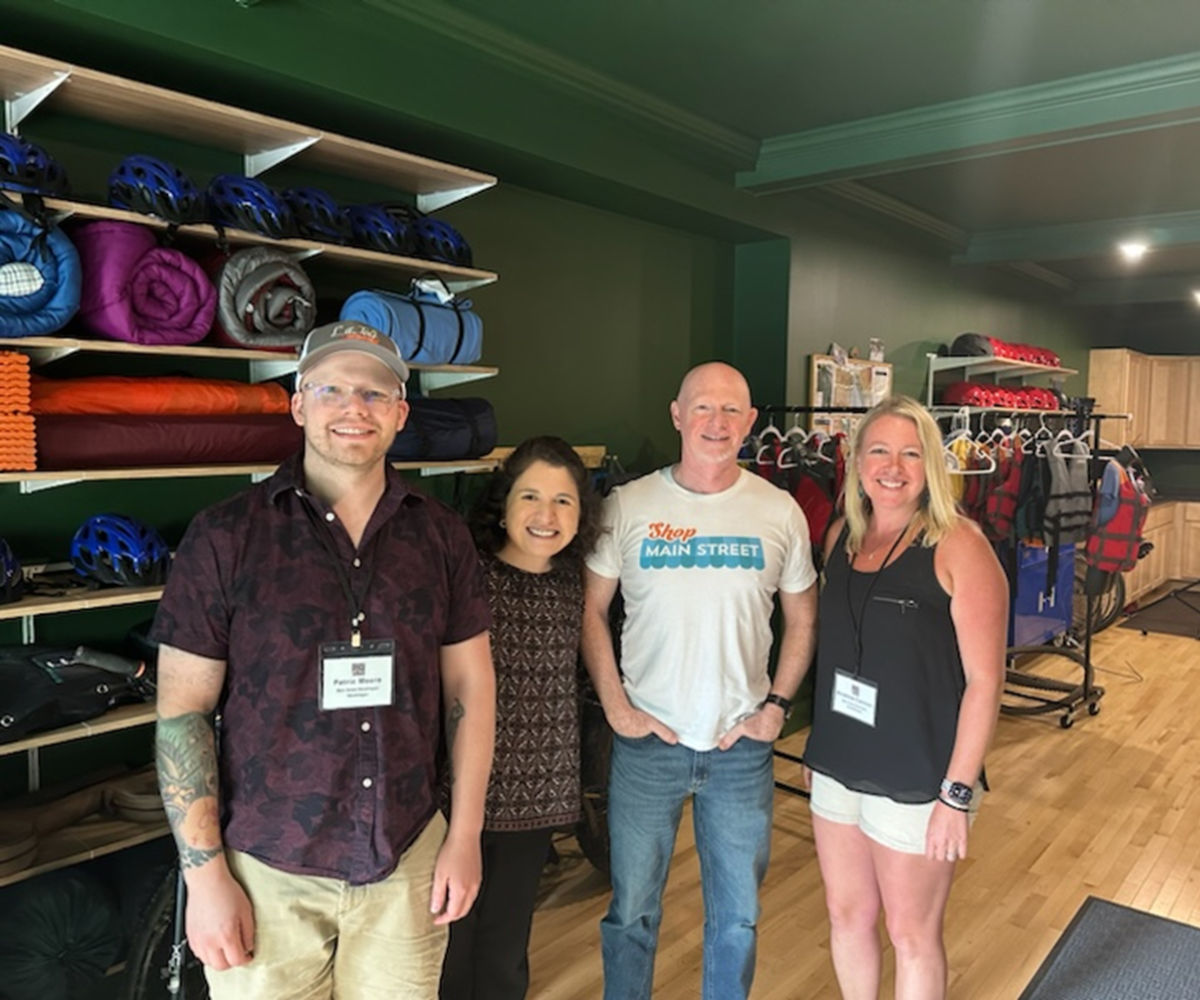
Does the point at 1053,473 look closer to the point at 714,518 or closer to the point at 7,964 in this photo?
the point at 714,518

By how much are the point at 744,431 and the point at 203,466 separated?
4.24 feet

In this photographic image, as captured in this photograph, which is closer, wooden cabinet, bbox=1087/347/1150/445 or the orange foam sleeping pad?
the orange foam sleeping pad

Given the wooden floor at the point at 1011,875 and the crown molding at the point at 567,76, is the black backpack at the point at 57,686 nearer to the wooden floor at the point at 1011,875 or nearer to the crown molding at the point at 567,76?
the wooden floor at the point at 1011,875

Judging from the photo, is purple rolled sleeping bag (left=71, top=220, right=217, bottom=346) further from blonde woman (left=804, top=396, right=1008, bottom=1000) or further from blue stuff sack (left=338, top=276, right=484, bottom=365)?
blonde woman (left=804, top=396, right=1008, bottom=1000)

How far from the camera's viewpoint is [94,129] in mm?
2291

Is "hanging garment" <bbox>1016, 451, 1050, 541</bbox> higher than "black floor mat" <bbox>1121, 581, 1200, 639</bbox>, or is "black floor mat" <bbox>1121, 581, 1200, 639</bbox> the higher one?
"hanging garment" <bbox>1016, 451, 1050, 541</bbox>

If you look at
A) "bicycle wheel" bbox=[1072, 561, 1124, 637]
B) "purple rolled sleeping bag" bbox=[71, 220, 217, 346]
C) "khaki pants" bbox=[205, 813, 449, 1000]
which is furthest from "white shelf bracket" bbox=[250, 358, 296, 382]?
"bicycle wheel" bbox=[1072, 561, 1124, 637]

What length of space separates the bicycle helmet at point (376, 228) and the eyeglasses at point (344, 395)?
1.20 metres

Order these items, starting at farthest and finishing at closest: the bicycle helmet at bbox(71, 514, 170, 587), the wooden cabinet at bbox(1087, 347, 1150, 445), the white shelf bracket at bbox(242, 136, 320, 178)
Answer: the wooden cabinet at bbox(1087, 347, 1150, 445) → the white shelf bracket at bbox(242, 136, 320, 178) → the bicycle helmet at bbox(71, 514, 170, 587)

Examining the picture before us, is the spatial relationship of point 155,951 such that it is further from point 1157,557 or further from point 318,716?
point 1157,557

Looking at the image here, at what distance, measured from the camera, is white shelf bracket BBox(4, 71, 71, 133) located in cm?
197

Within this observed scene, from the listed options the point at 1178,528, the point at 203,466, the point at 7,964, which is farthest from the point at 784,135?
the point at 1178,528

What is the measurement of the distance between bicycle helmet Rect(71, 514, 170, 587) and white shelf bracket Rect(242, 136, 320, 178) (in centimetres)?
102

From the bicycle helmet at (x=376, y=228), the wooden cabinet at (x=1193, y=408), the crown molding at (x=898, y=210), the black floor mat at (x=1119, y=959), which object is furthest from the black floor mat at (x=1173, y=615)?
the bicycle helmet at (x=376, y=228)
